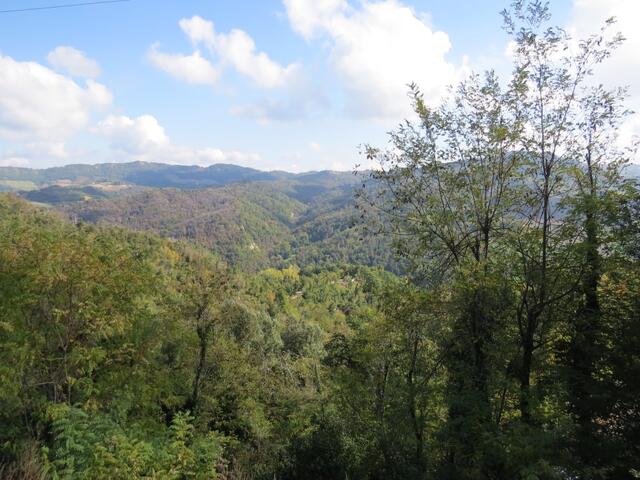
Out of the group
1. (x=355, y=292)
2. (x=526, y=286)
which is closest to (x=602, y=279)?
(x=526, y=286)

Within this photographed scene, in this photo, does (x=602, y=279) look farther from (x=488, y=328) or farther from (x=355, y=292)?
(x=355, y=292)

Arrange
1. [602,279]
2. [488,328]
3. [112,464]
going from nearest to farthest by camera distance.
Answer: [112,464] → [602,279] → [488,328]

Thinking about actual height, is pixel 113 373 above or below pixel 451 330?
below

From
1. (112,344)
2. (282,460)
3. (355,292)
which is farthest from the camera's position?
(355,292)

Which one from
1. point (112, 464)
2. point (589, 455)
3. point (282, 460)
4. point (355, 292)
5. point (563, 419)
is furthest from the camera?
point (355, 292)

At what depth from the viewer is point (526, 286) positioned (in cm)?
934

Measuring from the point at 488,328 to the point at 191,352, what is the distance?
44.7 ft

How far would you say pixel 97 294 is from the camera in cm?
1077

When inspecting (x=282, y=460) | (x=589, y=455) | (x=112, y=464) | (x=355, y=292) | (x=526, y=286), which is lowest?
(x=355, y=292)

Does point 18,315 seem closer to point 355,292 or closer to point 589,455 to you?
point 589,455

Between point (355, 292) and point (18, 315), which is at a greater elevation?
point (18, 315)

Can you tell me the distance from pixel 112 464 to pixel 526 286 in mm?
8657

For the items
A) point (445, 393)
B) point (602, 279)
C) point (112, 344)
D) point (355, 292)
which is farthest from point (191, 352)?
point (355, 292)

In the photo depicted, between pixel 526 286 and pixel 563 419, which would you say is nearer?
pixel 563 419
